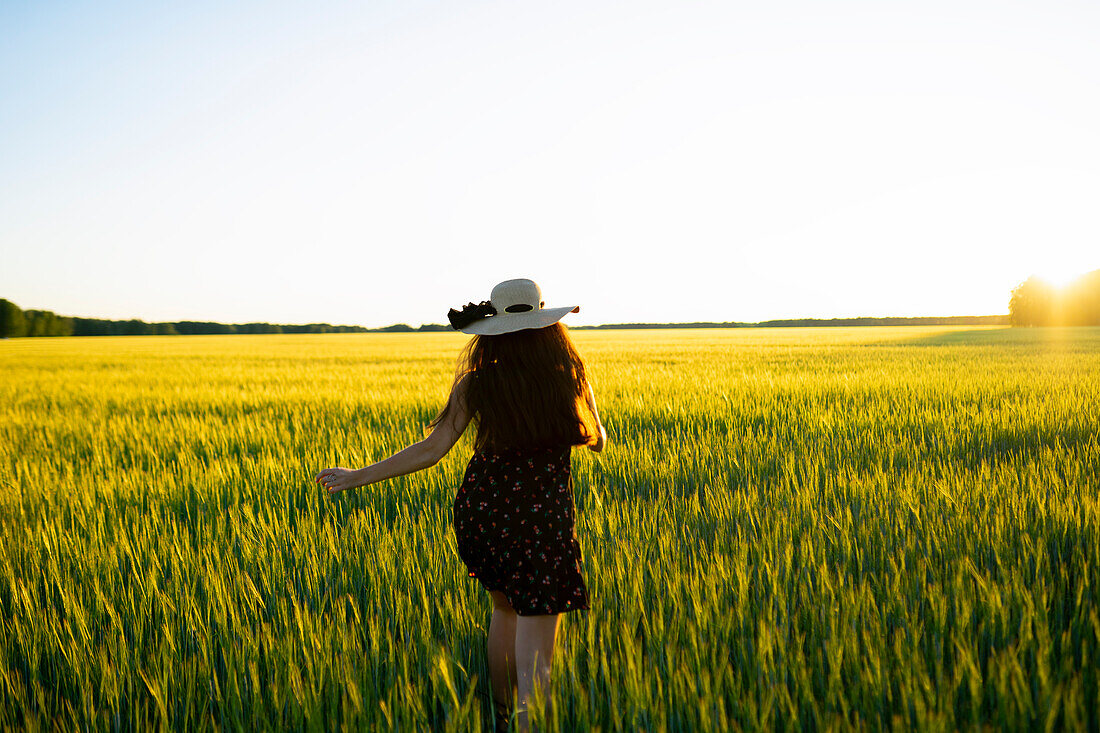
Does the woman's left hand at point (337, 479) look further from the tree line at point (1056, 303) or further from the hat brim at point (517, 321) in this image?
the tree line at point (1056, 303)

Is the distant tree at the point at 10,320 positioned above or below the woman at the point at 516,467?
above

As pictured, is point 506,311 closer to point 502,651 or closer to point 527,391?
point 527,391

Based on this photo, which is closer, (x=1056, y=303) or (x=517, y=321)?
(x=517, y=321)

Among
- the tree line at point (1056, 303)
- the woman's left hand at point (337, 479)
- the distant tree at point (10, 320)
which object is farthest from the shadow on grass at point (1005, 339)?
the distant tree at point (10, 320)

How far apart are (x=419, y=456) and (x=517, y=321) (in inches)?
19.7

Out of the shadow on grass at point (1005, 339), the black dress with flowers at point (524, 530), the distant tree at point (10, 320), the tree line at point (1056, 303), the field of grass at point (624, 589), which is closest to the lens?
the field of grass at point (624, 589)

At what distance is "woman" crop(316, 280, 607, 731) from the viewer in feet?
5.62

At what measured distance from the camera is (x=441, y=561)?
254 centimetres

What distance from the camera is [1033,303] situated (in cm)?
7231

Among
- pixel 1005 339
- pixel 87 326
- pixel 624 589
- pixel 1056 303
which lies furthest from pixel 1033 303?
pixel 87 326

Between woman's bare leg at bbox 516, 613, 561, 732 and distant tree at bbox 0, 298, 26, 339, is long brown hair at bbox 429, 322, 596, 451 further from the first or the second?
distant tree at bbox 0, 298, 26, 339

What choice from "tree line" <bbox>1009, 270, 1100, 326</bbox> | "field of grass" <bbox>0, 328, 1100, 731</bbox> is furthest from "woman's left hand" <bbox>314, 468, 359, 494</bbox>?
"tree line" <bbox>1009, 270, 1100, 326</bbox>

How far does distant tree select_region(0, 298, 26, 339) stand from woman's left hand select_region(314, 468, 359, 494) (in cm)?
11902

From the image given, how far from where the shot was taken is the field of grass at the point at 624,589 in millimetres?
1601
